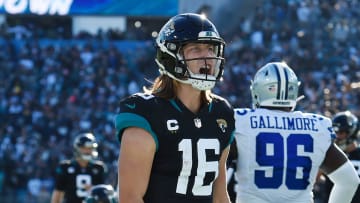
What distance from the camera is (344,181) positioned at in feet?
17.5

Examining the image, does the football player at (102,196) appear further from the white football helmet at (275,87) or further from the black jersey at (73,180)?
the white football helmet at (275,87)

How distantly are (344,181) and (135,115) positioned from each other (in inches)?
70.7

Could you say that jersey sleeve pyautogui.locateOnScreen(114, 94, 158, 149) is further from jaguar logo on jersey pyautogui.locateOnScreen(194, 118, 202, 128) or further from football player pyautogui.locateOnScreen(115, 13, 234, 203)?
jaguar logo on jersey pyautogui.locateOnScreen(194, 118, 202, 128)

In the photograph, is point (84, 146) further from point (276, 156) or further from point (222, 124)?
point (222, 124)

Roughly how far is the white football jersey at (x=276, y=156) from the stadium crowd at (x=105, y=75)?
520 inches

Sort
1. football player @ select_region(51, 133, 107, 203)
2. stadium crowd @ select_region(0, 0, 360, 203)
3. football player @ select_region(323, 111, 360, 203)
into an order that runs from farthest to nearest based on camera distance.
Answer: stadium crowd @ select_region(0, 0, 360, 203) → football player @ select_region(51, 133, 107, 203) → football player @ select_region(323, 111, 360, 203)

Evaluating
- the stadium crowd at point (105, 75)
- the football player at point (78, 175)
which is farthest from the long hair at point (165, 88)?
the stadium crowd at point (105, 75)

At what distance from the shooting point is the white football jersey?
5.14 meters

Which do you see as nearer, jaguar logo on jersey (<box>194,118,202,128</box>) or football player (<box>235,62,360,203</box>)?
jaguar logo on jersey (<box>194,118,202,128</box>)

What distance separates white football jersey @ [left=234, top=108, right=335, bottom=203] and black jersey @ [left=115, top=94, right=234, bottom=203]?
37.5 inches

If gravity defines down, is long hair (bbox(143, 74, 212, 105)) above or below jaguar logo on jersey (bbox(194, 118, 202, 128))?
above

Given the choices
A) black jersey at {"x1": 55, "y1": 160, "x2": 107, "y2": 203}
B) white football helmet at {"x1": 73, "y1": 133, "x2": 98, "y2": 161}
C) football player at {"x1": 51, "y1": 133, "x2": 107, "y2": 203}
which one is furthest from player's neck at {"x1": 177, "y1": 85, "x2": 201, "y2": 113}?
white football helmet at {"x1": 73, "y1": 133, "x2": 98, "y2": 161}

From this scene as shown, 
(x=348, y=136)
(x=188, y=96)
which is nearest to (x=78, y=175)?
(x=348, y=136)

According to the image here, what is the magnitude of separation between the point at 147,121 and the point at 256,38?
2040 cm
